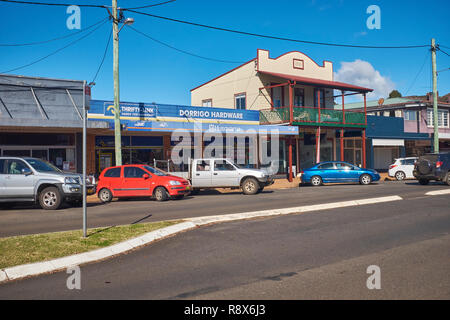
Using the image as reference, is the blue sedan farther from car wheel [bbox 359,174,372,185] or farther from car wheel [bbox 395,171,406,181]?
car wheel [bbox 395,171,406,181]

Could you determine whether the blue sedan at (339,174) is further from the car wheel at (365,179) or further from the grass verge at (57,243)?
the grass verge at (57,243)

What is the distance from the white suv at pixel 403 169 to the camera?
2759 centimetres

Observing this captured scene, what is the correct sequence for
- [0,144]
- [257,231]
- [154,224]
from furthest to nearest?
[0,144]
[154,224]
[257,231]

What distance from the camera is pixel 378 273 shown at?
570 centimetres

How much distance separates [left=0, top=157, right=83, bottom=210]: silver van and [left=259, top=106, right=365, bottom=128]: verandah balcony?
16.7 meters

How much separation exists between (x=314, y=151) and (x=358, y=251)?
27.0 m

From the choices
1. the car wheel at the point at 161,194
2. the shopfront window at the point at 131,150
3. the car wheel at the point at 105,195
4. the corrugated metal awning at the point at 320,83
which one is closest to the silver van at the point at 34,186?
the car wheel at the point at 105,195

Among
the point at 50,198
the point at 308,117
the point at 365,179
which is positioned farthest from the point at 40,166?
the point at 308,117

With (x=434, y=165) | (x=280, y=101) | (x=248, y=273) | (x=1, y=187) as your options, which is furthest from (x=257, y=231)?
(x=280, y=101)

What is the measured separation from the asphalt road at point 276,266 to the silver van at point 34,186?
665 centimetres

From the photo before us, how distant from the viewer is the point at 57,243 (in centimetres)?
764

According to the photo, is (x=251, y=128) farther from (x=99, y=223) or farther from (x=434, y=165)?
(x=99, y=223)

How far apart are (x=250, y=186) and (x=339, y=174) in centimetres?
746

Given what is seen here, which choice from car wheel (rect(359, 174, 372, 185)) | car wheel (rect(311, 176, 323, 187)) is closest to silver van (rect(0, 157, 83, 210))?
car wheel (rect(311, 176, 323, 187))
